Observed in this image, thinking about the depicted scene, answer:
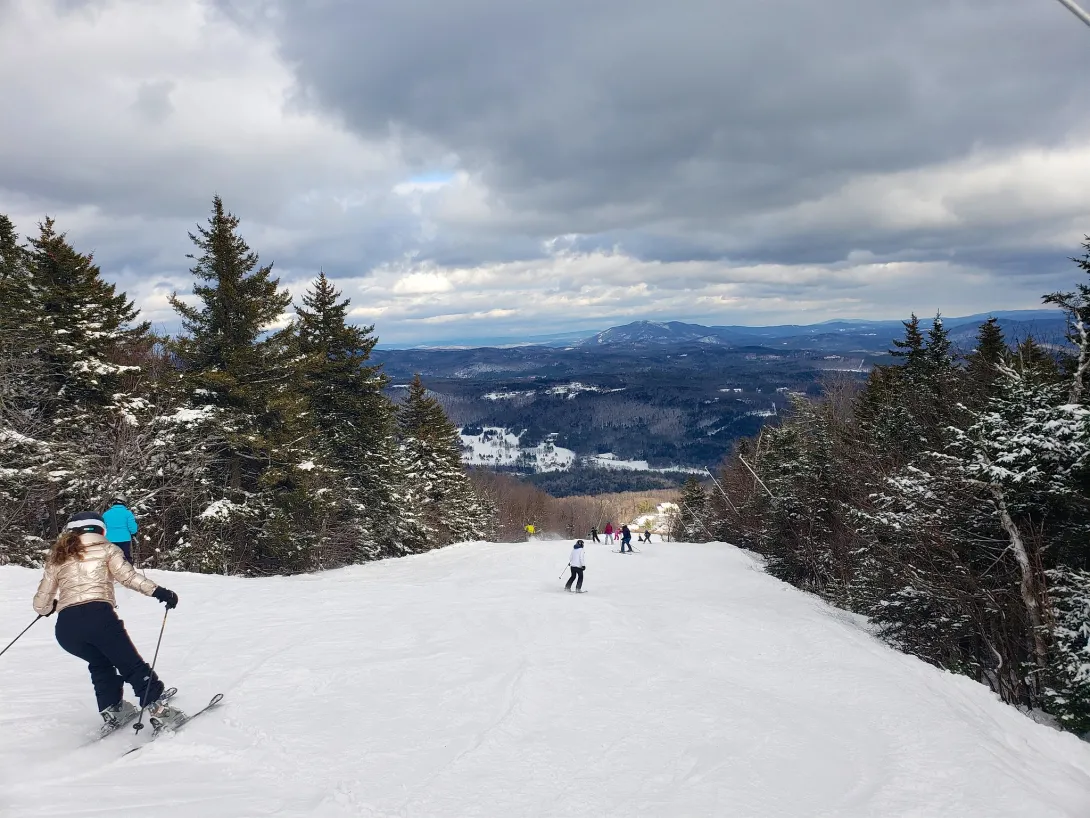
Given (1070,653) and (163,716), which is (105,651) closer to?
(163,716)

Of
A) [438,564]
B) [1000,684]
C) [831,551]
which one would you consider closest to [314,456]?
[438,564]

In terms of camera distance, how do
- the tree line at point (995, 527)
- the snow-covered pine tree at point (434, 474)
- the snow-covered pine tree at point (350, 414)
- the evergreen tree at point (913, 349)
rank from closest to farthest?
the tree line at point (995, 527)
the snow-covered pine tree at point (350, 414)
the evergreen tree at point (913, 349)
the snow-covered pine tree at point (434, 474)

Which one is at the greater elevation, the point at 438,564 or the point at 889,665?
the point at 889,665

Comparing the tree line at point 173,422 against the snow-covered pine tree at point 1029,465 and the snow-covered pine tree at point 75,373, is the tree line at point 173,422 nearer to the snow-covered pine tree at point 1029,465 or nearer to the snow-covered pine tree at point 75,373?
the snow-covered pine tree at point 75,373

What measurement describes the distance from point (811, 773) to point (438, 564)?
17.8 m

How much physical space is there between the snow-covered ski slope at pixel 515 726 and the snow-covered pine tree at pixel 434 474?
23.1m

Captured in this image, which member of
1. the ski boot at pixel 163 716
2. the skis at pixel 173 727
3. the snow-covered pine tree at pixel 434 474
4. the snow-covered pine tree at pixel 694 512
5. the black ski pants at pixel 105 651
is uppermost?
the black ski pants at pixel 105 651

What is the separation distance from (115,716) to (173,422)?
15.5m


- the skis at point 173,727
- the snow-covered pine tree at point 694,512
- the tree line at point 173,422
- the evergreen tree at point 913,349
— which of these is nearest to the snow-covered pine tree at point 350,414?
the tree line at point 173,422

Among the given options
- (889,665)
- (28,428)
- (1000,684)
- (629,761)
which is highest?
(28,428)

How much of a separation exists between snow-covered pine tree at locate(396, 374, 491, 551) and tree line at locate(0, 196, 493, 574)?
996 cm

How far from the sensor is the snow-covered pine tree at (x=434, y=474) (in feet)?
118

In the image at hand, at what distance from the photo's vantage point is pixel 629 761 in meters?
5.58

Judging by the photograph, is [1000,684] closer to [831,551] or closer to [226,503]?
[831,551]
